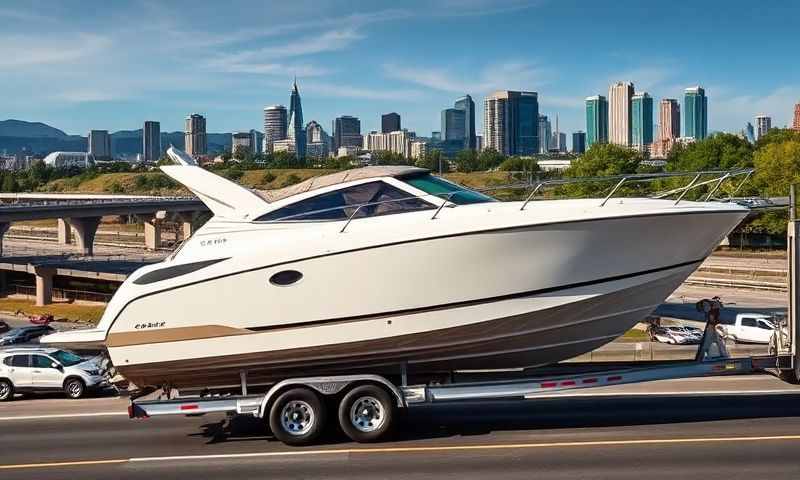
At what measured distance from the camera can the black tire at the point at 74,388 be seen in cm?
1552

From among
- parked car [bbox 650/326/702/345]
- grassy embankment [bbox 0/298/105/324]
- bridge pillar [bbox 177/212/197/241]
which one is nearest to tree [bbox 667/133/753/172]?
bridge pillar [bbox 177/212/197/241]

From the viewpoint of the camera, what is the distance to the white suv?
15289 mm

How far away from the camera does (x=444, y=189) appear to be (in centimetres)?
1064

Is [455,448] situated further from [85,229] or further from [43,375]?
[85,229]

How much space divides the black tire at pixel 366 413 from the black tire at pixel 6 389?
26.8 feet

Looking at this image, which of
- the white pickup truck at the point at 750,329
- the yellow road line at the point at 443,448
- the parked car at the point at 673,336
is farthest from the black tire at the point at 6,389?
the parked car at the point at 673,336

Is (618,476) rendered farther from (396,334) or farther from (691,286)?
(691,286)

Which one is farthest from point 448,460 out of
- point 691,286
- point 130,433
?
point 691,286

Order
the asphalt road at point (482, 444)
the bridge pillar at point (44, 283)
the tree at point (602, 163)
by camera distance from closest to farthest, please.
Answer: the asphalt road at point (482, 444)
the bridge pillar at point (44, 283)
the tree at point (602, 163)

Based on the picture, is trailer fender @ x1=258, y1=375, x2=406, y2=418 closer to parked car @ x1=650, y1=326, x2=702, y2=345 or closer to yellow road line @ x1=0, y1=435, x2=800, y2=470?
yellow road line @ x1=0, y1=435, x2=800, y2=470

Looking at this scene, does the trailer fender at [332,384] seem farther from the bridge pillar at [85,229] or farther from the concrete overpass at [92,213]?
the bridge pillar at [85,229]

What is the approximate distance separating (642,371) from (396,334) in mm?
3096

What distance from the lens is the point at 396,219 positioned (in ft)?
33.1

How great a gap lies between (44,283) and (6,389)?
48.4 metres
